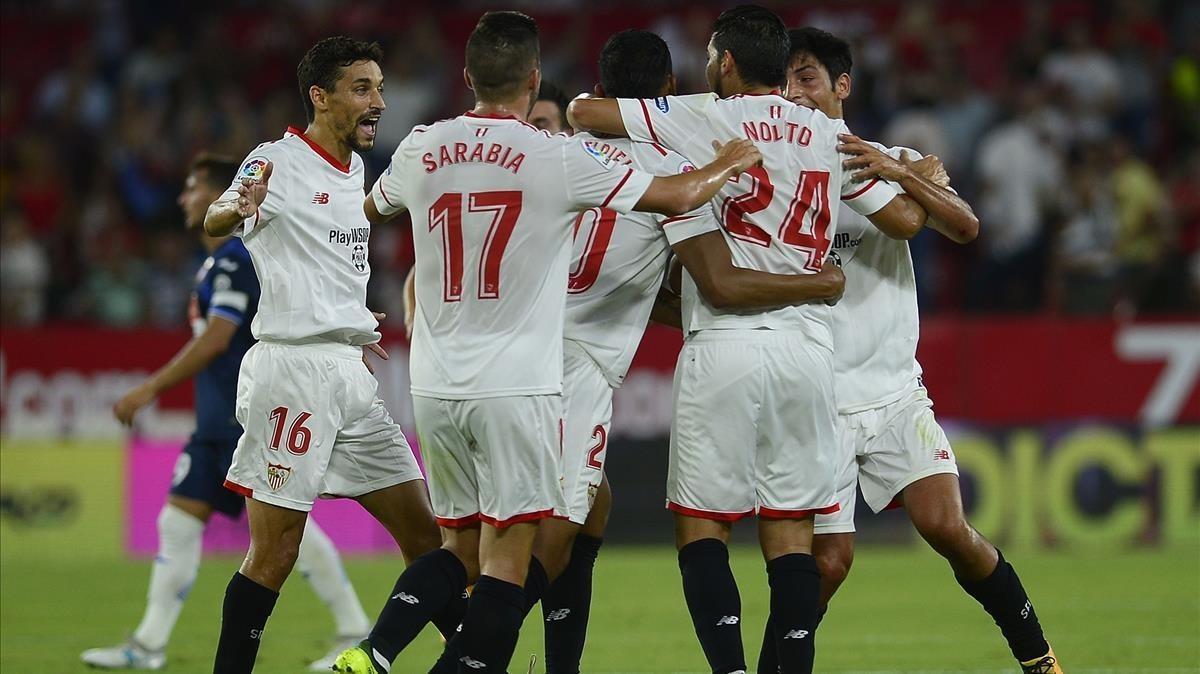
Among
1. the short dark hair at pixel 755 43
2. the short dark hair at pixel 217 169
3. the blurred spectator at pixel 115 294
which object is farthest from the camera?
the blurred spectator at pixel 115 294

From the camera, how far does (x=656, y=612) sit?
10766mm

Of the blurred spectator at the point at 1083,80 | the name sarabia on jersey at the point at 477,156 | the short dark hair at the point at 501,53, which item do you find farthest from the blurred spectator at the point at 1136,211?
the name sarabia on jersey at the point at 477,156

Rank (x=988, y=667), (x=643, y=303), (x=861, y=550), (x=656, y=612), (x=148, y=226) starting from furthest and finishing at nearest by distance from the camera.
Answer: (x=148, y=226) < (x=861, y=550) < (x=656, y=612) < (x=988, y=667) < (x=643, y=303)

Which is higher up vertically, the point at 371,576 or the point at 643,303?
the point at 643,303

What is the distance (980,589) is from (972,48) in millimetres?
13091

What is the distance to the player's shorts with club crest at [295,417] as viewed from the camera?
6.60 meters

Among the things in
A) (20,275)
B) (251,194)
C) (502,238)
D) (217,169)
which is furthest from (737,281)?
(20,275)

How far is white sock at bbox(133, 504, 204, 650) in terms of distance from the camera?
8.69 metres

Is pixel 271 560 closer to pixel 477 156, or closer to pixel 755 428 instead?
pixel 477 156

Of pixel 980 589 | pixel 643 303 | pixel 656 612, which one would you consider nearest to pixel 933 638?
pixel 656 612

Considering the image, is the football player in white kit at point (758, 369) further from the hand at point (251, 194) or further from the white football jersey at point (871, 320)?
the hand at point (251, 194)

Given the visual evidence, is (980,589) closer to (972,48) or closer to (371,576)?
(371,576)

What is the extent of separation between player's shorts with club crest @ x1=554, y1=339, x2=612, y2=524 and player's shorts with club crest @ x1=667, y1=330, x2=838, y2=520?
1.17 ft

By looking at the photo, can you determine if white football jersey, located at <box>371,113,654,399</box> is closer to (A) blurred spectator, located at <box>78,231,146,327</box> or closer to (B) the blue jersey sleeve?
(B) the blue jersey sleeve
